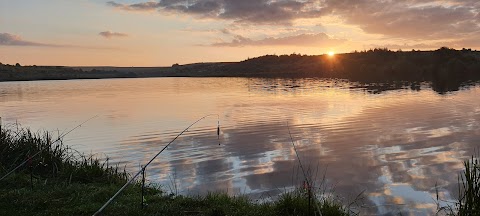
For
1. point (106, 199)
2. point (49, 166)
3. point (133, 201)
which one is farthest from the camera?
point (49, 166)

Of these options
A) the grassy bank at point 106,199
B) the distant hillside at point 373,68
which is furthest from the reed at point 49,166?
the distant hillside at point 373,68

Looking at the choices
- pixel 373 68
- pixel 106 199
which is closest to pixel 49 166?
pixel 106 199

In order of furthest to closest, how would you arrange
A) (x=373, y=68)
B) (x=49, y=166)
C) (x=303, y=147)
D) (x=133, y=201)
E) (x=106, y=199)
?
(x=373, y=68), (x=303, y=147), (x=49, y=166), (x=106, y=199), (x=133, y=201)

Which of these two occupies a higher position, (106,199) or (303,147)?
(106,199)

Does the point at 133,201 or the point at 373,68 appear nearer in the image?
the point at 133,201

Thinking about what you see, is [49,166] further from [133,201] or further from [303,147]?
[303,147]

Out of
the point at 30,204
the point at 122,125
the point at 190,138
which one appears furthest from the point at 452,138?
the point at 122,125

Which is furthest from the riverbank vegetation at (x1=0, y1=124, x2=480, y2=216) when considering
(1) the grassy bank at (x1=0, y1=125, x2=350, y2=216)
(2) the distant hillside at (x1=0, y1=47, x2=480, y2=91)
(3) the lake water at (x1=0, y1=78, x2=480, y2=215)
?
(2) the distant hillside at (x1=0, y1=47, x2=480, y2=91)

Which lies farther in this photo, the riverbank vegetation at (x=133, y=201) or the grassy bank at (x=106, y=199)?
the grassy bank at (x=106, y=199)

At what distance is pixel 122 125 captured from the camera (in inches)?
1242

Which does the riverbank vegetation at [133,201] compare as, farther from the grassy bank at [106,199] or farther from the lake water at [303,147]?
the lake water at [303,147]

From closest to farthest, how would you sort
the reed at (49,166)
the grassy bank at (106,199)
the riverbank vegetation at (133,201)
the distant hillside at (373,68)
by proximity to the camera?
the riverbank vegetation at (133,201) < the grassy bank at (106,199) < the reed at (49,166) < the distant hillside at (373,68)

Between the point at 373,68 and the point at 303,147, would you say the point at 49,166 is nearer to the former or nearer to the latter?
the point at 303,147

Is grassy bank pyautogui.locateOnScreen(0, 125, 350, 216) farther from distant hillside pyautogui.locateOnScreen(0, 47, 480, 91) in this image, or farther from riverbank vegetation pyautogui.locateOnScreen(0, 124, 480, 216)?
distant hillside pyautogui.locateOnScreen(0, 47, 480, 91)
